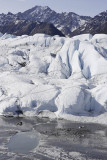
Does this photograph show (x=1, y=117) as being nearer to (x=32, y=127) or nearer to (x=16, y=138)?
(x=32, y=127)

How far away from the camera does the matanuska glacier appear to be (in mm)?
34500

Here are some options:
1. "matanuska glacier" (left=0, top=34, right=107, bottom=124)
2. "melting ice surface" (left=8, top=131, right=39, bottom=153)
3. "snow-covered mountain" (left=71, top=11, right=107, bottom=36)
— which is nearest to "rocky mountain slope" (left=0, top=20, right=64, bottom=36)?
"snow-covered mountain" (left=71, top=11, right=107, bottom=36)

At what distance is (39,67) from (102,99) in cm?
1641

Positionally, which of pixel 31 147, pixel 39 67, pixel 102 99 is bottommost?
pixel 31 147

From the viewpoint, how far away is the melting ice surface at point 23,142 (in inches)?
962

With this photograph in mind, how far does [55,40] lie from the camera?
196 feet

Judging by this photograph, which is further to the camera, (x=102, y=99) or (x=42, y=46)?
(x=42, y=46)

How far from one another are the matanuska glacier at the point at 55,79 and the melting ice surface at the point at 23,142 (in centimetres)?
639

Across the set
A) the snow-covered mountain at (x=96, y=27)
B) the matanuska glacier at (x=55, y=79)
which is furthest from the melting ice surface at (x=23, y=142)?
the snow-covered mountain at (x=96, y=27)

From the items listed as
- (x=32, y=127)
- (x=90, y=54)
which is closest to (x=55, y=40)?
(x=90, y=54)

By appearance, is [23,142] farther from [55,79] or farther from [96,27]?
[96,27]

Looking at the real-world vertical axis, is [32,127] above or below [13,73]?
below

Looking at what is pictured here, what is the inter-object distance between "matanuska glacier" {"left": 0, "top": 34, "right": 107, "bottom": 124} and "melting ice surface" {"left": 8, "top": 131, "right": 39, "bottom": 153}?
6386 millimetres

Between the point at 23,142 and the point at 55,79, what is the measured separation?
16.8 meters
